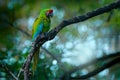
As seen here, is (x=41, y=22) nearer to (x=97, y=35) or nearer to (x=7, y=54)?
(x=7, y=54)

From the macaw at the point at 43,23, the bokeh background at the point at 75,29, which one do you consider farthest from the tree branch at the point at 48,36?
the bokeh background at the point at 75,29

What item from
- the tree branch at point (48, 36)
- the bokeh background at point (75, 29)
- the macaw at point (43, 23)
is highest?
the bokeh background at point (75, 29)

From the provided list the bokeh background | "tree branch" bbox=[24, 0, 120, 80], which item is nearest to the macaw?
"tree branch" bbox=[24, 0, 120, 80]

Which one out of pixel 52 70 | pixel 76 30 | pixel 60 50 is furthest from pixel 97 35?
pixel 52 70

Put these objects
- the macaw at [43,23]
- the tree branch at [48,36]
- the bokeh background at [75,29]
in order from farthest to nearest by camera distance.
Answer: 1. the bokeh background at [75,29]
2. the macaw at [43,23]
3. the tree branch at [48,36]

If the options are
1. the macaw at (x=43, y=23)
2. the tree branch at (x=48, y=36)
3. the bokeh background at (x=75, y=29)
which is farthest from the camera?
the bokeh background at (x=75, y=29)

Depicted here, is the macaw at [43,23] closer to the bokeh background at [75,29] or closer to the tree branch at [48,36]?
the tree branch at [48,36]

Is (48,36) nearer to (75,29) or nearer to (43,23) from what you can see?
(43,23)

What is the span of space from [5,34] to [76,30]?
4.22ft

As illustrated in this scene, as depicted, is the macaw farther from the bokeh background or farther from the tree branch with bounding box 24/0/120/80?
the bokeh background

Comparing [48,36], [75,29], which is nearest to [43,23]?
[48,36]

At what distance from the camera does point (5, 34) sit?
208 inches

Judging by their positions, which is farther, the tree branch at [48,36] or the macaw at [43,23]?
the macaw at [43,23]

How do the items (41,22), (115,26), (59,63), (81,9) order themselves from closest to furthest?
(41,22), (59,63), (115,26), (81,9)
